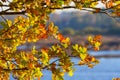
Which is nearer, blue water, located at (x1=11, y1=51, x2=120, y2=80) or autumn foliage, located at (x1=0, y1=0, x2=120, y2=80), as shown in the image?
autumn foliage, located at (x1=0, y1=0, x2=120, y2=80)

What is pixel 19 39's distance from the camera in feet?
27.9

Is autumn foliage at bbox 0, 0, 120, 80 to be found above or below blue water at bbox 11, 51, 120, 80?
above

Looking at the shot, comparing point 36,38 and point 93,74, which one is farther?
point 93,74

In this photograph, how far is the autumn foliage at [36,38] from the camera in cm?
766

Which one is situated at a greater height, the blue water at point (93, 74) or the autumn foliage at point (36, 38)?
the autumn foliage at point (36, 38)

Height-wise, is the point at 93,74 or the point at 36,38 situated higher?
the point at 36,38

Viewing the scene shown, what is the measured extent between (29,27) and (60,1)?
112 centimetres

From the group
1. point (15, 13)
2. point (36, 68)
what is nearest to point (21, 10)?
point (15, 13)

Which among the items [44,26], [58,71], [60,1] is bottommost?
[58,71]

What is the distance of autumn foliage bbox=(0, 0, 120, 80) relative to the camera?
7664 mm

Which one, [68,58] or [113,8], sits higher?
[113,8]

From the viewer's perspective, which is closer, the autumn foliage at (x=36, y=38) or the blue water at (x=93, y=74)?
the autumn foliage at (x=36, y=38)

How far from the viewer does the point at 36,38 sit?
8.48 meters

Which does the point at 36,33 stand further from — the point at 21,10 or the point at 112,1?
the point at 112,1
